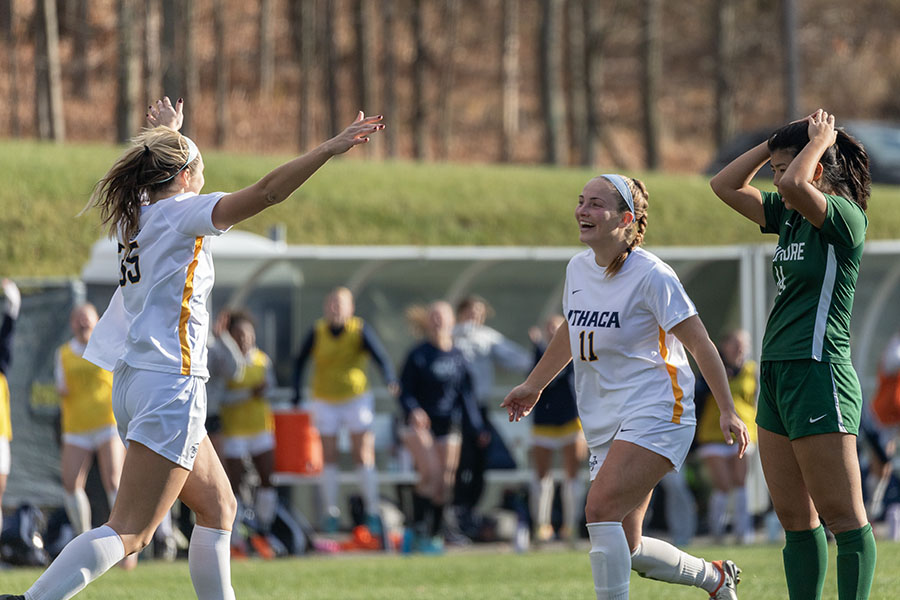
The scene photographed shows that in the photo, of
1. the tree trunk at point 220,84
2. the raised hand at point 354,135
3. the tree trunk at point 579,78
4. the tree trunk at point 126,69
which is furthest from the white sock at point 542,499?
the tree trunk at point 220,84

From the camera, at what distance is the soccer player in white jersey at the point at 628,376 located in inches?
203

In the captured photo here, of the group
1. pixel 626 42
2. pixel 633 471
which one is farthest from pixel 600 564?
pixel 626 42

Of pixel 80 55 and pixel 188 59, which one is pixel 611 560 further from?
pixel 80 55

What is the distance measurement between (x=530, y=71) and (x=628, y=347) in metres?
43.7

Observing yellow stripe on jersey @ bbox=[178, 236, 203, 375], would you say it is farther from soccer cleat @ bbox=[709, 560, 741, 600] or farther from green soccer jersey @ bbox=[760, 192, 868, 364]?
soccer cleat @ bbox=[709, 560, 741, 600]

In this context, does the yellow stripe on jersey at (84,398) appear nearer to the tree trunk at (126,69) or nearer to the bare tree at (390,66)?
the tree trunk at (126,69)

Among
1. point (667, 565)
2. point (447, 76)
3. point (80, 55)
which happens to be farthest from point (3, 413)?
point (80, 55)

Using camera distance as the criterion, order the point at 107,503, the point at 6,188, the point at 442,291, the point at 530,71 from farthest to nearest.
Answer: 1. the point at 530,71
2. the point at 6,188
3. the point at 442,291
4. the point at 107,503

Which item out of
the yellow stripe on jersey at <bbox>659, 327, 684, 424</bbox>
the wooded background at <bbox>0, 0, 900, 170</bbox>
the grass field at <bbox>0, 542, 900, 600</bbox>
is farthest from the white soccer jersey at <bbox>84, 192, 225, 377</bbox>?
the wooded background at <bbox>0, 0, 900, 170</bbox>

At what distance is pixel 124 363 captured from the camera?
15.8 feet

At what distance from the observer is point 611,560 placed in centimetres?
512

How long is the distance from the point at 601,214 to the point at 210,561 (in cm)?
203

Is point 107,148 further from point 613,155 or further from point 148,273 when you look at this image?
point 148,273

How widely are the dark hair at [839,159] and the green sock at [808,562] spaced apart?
130 centimetres
